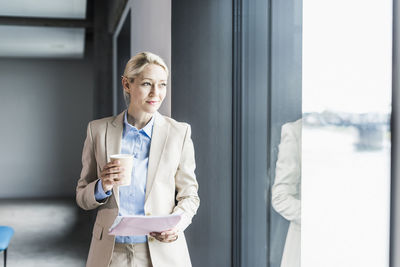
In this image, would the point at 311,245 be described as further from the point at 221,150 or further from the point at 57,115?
the point at 57,115

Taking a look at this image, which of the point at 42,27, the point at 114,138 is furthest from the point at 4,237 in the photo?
the point at 42,27

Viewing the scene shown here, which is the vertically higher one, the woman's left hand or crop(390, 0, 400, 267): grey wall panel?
crop(390, 0, 400, 267): grey wall panel

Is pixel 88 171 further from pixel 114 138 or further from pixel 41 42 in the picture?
pixel 41 42

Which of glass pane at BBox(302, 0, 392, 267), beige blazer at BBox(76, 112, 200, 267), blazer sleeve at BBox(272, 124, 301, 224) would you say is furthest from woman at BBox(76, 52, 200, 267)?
glass pane at BBox(302, 0, 392, 267)

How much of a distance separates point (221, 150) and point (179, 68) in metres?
0.51

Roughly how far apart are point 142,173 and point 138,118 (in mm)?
233

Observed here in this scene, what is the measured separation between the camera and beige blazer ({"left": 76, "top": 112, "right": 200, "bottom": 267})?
1.86 meters

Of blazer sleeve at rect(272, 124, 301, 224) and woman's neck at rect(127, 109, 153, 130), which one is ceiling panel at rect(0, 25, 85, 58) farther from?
blazer sleeve at rect(272, 124, 301, 224)

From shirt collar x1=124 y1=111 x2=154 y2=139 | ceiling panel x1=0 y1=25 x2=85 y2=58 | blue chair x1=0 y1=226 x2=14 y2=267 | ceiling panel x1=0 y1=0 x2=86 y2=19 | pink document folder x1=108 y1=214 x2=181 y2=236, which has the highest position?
ceiling panel x1=0 y1=0 x2=86 y2=19

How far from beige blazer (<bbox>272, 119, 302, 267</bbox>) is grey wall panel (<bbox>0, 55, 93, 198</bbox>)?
30.7ft

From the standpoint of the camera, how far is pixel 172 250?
74.9 inches

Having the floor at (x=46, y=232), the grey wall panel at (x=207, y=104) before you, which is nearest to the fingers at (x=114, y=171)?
the grey wall panel at (x=207, y=104)

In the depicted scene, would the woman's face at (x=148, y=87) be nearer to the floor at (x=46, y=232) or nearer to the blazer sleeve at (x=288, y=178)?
the blazer sleeve at (x=288, y=178)

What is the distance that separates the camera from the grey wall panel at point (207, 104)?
2508 mm
